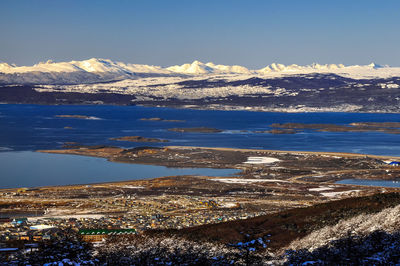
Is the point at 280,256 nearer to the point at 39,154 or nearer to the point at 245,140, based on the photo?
the point at 39,154

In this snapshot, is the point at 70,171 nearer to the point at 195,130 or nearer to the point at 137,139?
the point at 137,139

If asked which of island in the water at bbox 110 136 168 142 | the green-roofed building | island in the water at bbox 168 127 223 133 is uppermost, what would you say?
the green-roofed building

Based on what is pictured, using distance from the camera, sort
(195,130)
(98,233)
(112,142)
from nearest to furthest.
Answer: (98,233), (112,142), (195,130)

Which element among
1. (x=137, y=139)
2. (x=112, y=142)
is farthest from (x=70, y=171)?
(x=137, y=139)

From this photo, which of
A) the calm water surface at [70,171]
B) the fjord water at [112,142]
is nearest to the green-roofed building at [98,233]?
the calm water surface at [70,171]

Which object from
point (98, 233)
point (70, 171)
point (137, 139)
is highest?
point (98, 233)

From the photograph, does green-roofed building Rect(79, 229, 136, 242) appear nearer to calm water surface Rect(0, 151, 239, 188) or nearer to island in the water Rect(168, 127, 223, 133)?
calm water surface Rect(0, 151, 239, 188)

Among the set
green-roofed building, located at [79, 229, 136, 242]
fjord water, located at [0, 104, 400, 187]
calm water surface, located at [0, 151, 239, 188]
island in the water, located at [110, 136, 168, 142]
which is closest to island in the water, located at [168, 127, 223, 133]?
fjord water, located at [0, 104, 400, 187]

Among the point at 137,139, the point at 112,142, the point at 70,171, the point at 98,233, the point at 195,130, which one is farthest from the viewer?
the point at 195,130
